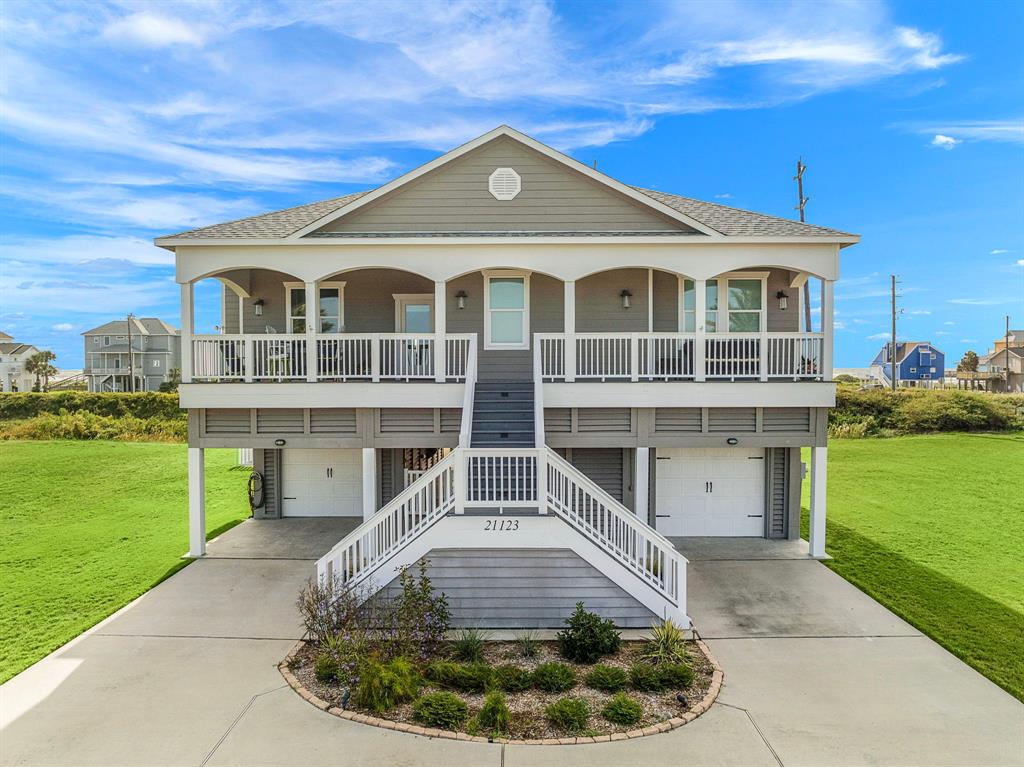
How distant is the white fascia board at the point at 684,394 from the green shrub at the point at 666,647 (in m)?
4.15

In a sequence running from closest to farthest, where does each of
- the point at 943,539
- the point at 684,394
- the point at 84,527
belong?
the point at 684,394 < the point at 943,539 < the point at 84,527

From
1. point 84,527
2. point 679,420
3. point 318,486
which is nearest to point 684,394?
point 679,420

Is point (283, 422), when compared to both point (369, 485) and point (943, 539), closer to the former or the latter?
point (369, 485)

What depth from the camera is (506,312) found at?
12008 mm

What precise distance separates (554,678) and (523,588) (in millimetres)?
1894

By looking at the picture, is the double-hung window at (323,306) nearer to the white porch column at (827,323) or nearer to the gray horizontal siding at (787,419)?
the gray horizontal siding at (787,419)

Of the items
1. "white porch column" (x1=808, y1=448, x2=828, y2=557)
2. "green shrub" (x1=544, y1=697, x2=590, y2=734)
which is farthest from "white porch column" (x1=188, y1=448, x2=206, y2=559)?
"white porch column" (x1=808, y1=448, x2=828, y2=557)

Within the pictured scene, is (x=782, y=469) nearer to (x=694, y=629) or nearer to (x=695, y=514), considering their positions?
(x=695, y=514)

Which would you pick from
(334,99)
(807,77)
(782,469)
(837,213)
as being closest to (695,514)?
(782,469)

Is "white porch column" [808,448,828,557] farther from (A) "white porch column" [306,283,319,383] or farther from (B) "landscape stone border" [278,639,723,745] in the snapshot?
(A) "white porch column" [306,283,319,383]

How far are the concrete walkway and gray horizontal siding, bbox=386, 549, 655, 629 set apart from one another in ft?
4.49

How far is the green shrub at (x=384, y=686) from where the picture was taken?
5535 mm

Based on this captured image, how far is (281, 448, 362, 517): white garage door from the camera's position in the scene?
1330 centimetres

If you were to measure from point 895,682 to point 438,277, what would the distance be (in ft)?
29.3
